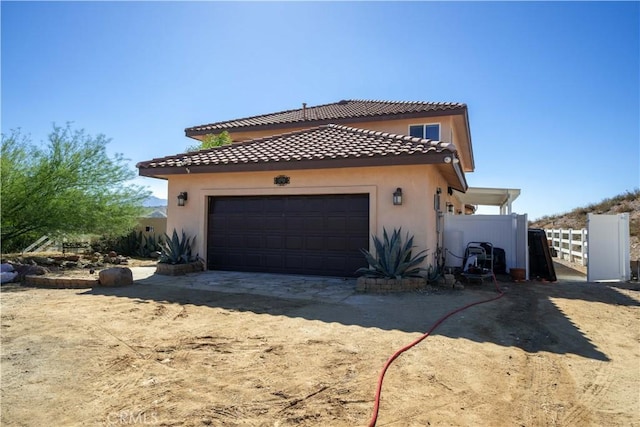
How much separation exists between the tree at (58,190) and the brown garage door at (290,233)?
4699 millimetres

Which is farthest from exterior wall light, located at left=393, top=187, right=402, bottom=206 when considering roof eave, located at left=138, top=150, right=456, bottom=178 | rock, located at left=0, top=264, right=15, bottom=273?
rock, located at left=0, top=264, right=15, bottom=273

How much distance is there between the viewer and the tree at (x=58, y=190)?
11719 mm

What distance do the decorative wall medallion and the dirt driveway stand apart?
13.5 ft

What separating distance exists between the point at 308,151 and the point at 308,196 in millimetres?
1208

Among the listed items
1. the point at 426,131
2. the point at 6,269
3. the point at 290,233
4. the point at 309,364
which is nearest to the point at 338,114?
the point at 426,131

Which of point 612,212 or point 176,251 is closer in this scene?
point 176,251

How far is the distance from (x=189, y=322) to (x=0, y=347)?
7.21 feet

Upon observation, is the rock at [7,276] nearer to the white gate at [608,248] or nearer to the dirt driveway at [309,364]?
the dirt driveway at [309,364]

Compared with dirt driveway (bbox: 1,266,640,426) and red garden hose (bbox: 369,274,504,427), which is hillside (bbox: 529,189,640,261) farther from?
dirt driveway (bbox: 1,266,640,426)

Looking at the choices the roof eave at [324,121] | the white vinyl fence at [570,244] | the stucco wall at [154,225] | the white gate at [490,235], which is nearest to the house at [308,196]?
the white gate at [490,235]

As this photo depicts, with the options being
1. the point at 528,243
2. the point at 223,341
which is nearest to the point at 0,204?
the point at 223,341

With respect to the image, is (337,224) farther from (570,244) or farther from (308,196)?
(570,244)

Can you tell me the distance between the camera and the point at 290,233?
33.7ft

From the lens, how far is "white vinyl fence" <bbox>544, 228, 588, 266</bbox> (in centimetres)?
1462
